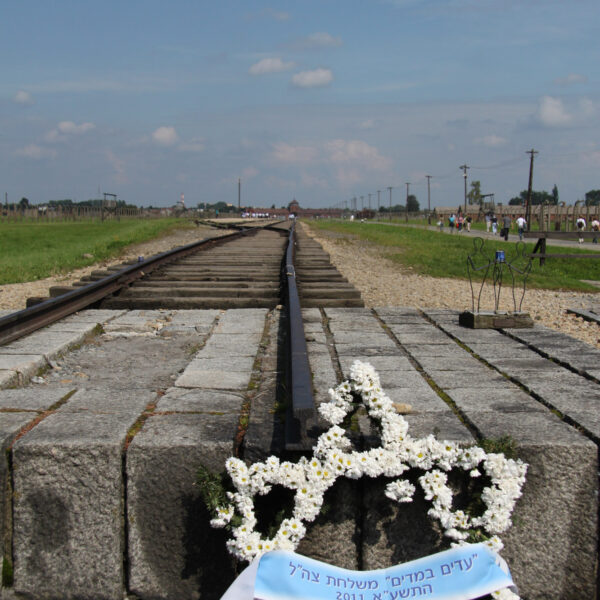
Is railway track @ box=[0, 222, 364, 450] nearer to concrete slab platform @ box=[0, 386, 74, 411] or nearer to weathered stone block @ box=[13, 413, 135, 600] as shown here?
weathered stone block @ box=[13, 413, 135, 600]

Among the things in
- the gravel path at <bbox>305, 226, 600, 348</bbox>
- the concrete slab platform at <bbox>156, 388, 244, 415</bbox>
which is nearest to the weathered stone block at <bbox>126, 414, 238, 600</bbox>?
the concrete slab platform at <bbox>156, 388, 244, 415</bbox>

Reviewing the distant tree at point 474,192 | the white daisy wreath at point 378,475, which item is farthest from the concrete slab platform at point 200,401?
the distant tree at point 474,192

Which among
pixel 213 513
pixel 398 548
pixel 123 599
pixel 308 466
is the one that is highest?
pixel 308 466

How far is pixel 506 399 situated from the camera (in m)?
2.91

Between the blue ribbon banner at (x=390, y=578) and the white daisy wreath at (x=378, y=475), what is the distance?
0.07 metres

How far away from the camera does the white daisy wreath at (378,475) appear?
6.79 feet

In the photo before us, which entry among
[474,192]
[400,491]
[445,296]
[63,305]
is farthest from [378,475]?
[474,192]

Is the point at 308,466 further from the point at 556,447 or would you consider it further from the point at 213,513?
the point at 556,447

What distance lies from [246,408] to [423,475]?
90 cm

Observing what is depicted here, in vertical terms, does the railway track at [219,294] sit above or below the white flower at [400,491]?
above

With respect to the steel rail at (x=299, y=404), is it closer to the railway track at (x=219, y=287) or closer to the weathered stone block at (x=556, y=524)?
the weathered stone block at (x=556, y=524)

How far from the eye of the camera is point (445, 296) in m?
7.99

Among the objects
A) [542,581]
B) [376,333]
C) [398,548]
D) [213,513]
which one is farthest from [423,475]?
[376,333]

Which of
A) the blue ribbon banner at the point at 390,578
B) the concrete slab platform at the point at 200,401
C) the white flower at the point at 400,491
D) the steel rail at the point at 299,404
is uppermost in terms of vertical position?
the steel rail at the point at 299,404
